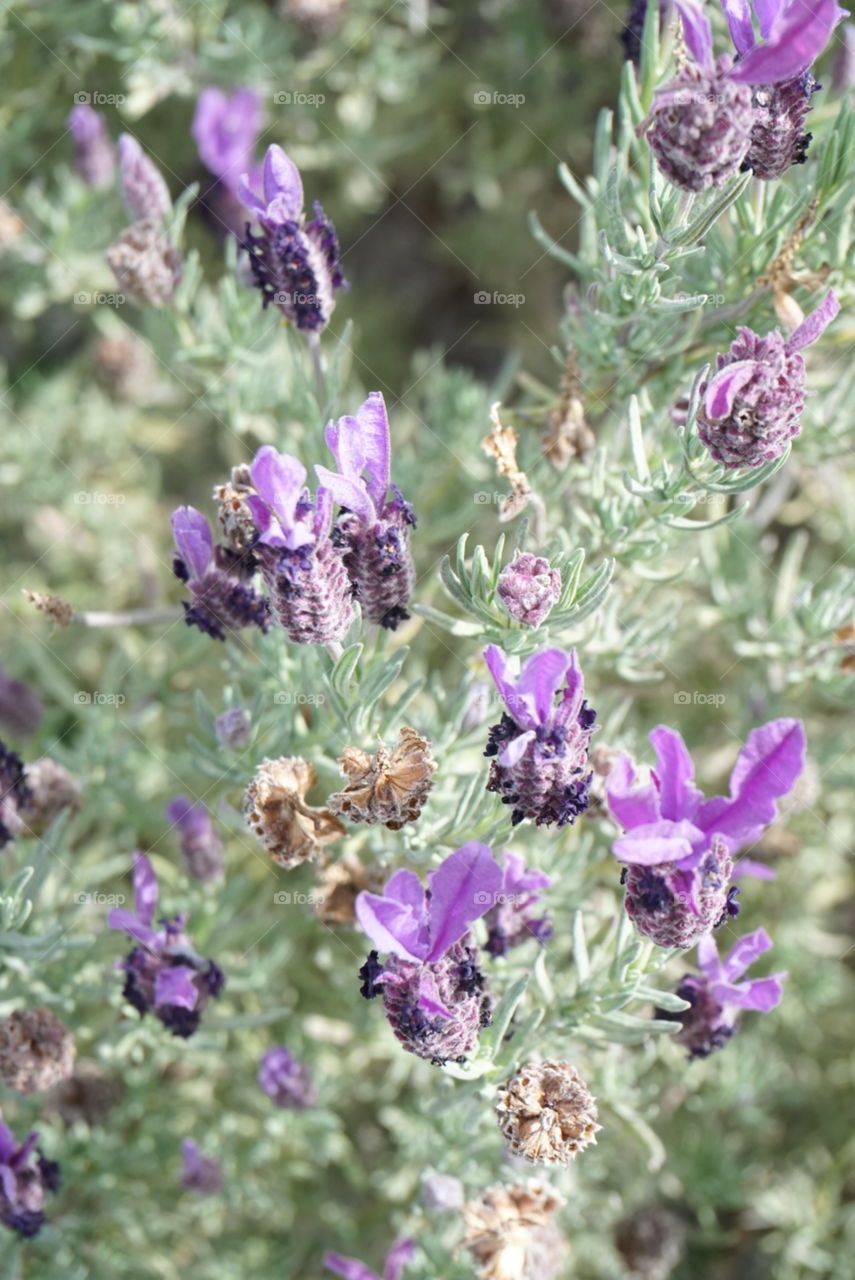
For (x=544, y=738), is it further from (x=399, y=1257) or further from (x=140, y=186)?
(x=140, y=186)

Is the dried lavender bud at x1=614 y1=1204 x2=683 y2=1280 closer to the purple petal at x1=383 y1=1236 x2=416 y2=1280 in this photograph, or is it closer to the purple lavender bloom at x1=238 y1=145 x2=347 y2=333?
the purple petal at x1=383 y1=1236 x2=416 y2=1280

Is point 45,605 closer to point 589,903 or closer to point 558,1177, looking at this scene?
point 589,903

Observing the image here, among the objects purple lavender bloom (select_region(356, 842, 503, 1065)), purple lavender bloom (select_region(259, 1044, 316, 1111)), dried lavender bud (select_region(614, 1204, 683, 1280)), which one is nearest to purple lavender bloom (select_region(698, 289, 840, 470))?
purple lavender bloom (select_region(356, 842, 503, 1065))

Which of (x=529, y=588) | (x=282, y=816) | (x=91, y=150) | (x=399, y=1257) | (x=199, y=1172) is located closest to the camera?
(x=529, y=588)

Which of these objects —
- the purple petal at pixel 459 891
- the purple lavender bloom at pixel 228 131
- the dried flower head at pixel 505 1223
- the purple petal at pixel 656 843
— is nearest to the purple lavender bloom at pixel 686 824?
the purple petal at pixel 656 843

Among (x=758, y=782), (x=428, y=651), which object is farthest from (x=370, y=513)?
(x=428, y=651)

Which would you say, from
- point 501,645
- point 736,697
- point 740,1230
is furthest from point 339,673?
point 740,1230

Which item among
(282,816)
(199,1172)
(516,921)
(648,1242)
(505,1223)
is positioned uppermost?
(282,816)

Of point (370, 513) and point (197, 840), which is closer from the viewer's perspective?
point (370, 513)
